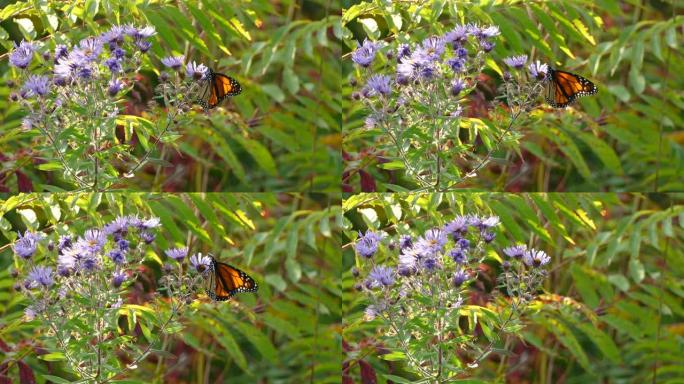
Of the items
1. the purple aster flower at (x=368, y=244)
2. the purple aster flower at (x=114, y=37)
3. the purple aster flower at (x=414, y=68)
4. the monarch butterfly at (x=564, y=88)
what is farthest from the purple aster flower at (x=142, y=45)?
the monarch butterfly at (x=564, y=88)

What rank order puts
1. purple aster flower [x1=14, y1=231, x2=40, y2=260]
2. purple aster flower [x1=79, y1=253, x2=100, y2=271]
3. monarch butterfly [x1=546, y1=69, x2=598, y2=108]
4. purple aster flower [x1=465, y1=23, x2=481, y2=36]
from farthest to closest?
1. monarch butterfly [x1=546, y1=69, x2=598, y2=108]
2. purple aster flower [x1=465, y1=23, x2=481, y2=36]
3. purple aster flower [x1=14, y1=231, x2=40, y2=260]
4. purple aster flower [x1=79, y1=253, x2=100, y2=271]

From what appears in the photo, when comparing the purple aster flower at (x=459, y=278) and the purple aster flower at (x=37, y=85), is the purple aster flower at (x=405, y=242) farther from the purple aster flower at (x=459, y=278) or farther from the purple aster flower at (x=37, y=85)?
the purple aster flower at (x=37, y=85)

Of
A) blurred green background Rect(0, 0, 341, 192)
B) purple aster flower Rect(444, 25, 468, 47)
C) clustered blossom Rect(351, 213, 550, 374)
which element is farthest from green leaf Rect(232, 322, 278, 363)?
purple aster flower Rect(444, 25, 468, 47)

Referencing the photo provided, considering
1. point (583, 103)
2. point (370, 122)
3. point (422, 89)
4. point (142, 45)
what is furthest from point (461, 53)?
point (142, 45)

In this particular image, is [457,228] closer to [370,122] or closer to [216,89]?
[370,122]

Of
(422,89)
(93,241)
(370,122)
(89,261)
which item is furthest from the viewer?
(370,122)

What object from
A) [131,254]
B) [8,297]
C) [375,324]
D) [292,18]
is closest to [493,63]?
[292,18]

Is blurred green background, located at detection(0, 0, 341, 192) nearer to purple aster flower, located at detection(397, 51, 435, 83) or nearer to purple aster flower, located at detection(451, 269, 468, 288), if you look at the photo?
purple aster flower, located at detection(397, 51, 435, 83)

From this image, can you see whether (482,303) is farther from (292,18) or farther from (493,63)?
(292,18)
